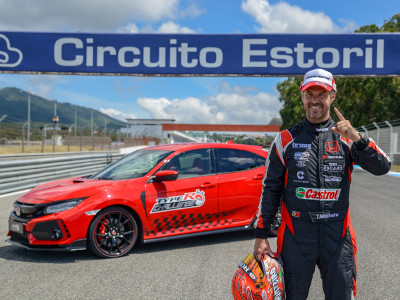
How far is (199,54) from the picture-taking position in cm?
1109

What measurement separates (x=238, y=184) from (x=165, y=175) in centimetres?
119

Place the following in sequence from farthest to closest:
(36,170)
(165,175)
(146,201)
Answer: (36,170)
(165,175)
(146,201)

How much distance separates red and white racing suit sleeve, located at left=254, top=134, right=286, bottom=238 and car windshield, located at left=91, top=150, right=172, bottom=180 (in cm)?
326

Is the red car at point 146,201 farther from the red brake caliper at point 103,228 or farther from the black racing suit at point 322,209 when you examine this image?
the black racing suit at point 322,209

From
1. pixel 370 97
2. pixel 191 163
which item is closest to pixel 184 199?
pixel 191 163

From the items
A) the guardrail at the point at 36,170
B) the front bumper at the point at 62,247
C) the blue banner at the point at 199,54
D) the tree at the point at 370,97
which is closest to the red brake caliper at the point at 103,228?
the front bumper at the point at 62,247

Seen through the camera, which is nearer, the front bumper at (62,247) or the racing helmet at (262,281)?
the racing helmet at (262,281)

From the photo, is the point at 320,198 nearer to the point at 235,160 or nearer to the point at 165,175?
the point at 165,175

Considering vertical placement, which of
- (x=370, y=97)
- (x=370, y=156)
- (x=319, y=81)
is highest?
(x=370, y=97)

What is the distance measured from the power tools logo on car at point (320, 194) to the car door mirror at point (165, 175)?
→ 10.5 ft

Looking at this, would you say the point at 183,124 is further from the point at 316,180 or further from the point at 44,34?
the point at 316,180

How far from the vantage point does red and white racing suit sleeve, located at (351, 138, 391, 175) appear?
8.21 feet

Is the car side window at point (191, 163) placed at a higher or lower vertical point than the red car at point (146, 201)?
higher

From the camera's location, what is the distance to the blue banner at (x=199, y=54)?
35.9 feet
